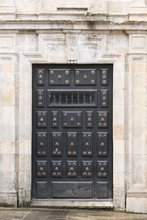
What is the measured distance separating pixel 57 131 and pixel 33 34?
6.11ft

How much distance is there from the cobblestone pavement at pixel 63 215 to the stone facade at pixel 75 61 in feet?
0.90

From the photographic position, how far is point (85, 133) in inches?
424

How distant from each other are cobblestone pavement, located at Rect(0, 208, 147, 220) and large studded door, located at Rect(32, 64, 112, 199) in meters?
0.40

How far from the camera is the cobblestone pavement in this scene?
9938 millimetres

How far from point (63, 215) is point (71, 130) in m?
1.62

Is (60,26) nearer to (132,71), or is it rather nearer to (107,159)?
(132,71)

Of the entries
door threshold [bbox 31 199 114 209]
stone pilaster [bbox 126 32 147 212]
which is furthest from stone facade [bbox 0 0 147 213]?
door threshold [bbox 31 199 114 209]

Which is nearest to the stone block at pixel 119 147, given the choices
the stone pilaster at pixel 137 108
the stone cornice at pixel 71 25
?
the stone pilaster at pixel 137 108

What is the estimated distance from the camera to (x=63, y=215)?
400 inches

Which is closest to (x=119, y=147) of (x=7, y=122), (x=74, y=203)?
(x=74, y=203)

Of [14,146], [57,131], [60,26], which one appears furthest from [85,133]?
[60,26]

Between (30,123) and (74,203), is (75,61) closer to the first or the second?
(30,123)

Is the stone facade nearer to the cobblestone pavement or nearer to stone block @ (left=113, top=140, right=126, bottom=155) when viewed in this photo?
stone block @ (left=113, top=140, right=126, bottom=155)

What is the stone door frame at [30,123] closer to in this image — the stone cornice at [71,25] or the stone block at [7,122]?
the stone block at [7,122]
